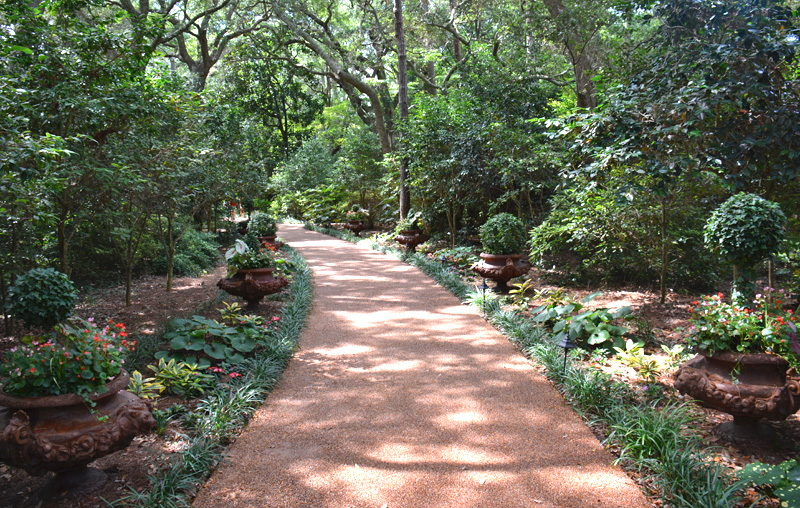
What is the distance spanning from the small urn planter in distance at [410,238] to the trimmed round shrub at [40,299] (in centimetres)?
911

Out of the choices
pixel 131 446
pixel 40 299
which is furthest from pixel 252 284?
pixel 40 299

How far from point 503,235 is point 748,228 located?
12.1 ft

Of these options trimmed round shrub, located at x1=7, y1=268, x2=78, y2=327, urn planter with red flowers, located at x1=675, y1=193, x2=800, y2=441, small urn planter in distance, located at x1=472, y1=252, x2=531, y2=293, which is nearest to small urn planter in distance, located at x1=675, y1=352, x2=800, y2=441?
urn planter with red flowers, located at x1=675, y1=193, x2=800, y2=441

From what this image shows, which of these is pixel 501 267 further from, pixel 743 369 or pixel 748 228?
pixel 743 369

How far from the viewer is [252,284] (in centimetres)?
610

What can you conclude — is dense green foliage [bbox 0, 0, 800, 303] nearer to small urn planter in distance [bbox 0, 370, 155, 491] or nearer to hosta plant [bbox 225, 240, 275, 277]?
hosta plant [bbox 225, 240, 275, 277]

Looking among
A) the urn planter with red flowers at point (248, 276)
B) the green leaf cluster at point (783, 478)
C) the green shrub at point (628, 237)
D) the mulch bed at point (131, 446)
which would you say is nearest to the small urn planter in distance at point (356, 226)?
the mulch bed at point (131, 446)

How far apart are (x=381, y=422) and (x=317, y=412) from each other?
499 millimetres

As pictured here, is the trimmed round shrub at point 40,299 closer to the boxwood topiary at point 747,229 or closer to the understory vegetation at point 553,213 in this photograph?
the understory vegetation at point 553,213

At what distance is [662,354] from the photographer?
14.9 ft

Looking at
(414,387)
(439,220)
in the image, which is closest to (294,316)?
(414,387)

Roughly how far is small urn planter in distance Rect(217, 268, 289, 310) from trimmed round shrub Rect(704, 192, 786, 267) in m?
4.71

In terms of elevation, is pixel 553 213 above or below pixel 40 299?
above

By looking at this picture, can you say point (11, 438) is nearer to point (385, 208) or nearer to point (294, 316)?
point (294, 316)
